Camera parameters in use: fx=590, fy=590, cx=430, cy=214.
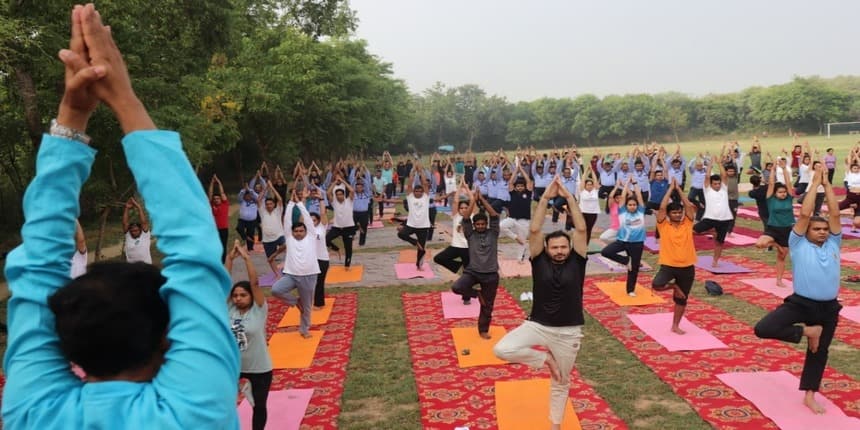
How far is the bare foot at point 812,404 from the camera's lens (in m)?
5.28

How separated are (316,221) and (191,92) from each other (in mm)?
4183

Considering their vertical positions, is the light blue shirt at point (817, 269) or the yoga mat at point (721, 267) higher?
the light blue shirt at point (817, 269)

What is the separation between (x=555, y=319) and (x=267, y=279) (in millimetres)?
8135

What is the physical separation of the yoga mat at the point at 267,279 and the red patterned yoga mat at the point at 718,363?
6.22m

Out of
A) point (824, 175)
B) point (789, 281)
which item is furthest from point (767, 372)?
point (789, 281)

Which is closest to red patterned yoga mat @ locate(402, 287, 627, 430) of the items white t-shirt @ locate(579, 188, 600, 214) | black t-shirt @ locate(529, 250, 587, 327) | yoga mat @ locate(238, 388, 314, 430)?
black t-shirt @ locate(529, 250, 587, 327)

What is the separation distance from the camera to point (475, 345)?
7.59 m

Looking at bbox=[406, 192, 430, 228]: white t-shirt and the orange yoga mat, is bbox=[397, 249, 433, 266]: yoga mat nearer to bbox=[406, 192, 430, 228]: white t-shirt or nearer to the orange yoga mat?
the orange yoga mat

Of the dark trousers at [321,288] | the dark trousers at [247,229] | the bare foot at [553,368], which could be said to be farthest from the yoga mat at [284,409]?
the dark trousers at [247,229]

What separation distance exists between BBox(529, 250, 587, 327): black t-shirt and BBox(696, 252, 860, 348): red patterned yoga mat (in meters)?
4.24

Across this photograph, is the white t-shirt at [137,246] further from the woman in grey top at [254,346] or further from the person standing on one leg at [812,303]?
the person standing on one leg at [812,303]

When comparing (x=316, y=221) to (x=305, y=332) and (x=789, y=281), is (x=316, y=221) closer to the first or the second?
(x=305, y=332)

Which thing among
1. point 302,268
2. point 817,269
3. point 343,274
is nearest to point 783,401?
point 817,269

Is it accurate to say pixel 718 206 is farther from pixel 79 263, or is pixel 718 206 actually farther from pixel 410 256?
pixel 79 263
